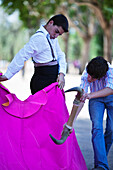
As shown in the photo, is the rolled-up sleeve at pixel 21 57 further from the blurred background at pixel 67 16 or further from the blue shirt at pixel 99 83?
the blurred background at pixel 67 16

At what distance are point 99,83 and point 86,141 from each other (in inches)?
81.3

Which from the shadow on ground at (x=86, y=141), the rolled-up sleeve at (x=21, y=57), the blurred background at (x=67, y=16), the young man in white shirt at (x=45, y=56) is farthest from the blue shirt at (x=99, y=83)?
the blurred background at (x=67, y=16)

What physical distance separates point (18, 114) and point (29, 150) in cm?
42

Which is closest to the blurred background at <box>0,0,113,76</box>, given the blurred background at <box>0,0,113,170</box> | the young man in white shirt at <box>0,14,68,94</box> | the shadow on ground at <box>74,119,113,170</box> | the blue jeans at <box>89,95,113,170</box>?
the blurred background at <box>0,0,113,170</box>

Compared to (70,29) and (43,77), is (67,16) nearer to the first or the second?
(70,29)

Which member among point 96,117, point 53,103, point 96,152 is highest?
point 53,103

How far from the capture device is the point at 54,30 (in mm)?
3936

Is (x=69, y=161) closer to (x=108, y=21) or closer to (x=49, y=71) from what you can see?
(x=49, y=71)

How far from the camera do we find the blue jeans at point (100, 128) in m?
3.99

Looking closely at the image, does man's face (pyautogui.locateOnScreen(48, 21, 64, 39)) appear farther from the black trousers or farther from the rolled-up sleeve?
the black trousers

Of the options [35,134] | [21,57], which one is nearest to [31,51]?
[21,57]

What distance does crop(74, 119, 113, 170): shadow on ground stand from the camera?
4782 mm

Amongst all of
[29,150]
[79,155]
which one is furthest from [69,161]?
[29,150]

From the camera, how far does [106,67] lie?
386 cm
